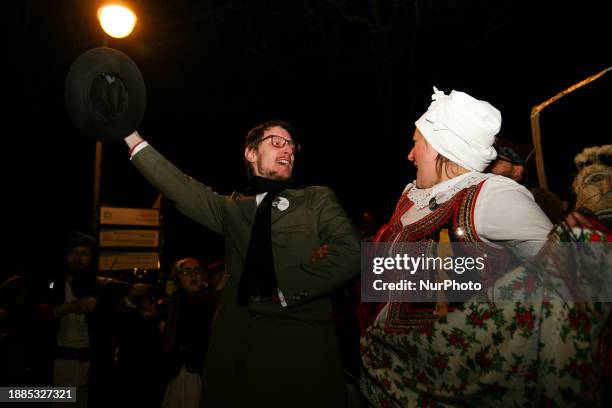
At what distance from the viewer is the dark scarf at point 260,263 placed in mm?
2420

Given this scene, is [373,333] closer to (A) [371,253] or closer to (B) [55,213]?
(A) [371,253]

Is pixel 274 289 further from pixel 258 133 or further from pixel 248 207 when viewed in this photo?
pixel 258 133

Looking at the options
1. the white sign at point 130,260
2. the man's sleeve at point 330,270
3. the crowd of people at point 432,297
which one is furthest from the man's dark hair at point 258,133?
the white sign at point 130,260

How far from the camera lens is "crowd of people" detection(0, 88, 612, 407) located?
167cm

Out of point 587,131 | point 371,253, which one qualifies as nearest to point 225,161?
point 587,131

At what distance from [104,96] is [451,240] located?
6.60 ft

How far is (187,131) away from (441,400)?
53.1 feet

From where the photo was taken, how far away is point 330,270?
2381 millimetres

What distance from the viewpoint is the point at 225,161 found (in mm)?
18328

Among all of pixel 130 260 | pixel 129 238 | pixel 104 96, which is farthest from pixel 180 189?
pixel 130 260

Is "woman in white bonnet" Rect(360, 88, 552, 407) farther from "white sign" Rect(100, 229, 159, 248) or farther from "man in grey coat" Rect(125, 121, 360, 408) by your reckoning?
"white sign" Rect(100, 229, 159, 248)

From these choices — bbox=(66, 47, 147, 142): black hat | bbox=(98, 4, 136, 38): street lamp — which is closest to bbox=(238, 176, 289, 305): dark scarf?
bbox=(66, 47, 147, 142): black hat

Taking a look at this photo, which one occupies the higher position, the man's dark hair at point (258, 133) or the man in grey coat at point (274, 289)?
the man's dark hair at point (258, 133)

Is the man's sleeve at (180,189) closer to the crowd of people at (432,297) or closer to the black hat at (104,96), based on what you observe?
the crowd of people at (432,297)
